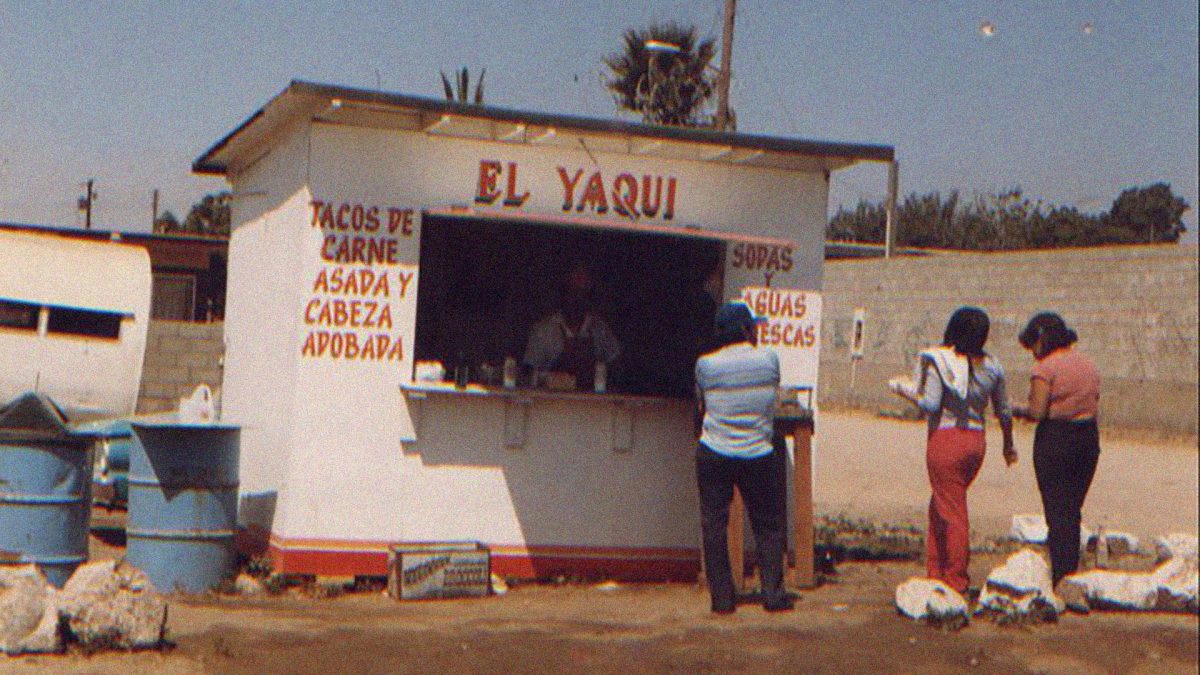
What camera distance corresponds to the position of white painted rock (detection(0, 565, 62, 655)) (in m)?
7.01

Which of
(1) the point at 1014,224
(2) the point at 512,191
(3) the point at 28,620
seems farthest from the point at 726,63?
(1) the point at 1014,224

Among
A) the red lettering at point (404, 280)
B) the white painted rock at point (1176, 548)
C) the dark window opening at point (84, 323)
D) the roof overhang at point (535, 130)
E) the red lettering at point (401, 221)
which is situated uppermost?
the roof overhang at point (535, 130)

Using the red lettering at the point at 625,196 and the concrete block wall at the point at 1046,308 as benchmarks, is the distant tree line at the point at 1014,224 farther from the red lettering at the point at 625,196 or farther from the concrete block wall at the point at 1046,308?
the red lettering at the point at 625,196

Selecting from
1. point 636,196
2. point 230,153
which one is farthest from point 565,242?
point 230,153

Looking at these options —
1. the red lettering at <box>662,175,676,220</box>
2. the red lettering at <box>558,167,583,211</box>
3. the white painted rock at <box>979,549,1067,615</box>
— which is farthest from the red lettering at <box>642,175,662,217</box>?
the white painted rock at <box>979,549,1067,615</box>

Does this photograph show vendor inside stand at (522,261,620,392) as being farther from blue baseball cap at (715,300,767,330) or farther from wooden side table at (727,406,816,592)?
blue baseball cap at (715,300,767,330)

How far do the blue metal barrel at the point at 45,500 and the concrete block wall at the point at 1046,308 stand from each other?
20612 millimetres

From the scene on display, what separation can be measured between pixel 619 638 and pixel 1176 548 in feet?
17.2

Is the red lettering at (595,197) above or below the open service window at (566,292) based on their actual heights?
above

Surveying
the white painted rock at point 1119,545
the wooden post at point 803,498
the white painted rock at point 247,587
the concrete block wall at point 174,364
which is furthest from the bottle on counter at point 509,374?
the concrete block wall at point 174,364

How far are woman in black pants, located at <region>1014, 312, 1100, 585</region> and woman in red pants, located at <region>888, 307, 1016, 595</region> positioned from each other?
0.44m

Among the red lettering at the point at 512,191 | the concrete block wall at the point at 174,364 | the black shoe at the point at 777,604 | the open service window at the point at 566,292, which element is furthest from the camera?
the concrete block wall at the point at 174,364

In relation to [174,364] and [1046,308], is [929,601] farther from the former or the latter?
[1046,308]

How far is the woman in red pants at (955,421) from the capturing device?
9.06 meters
